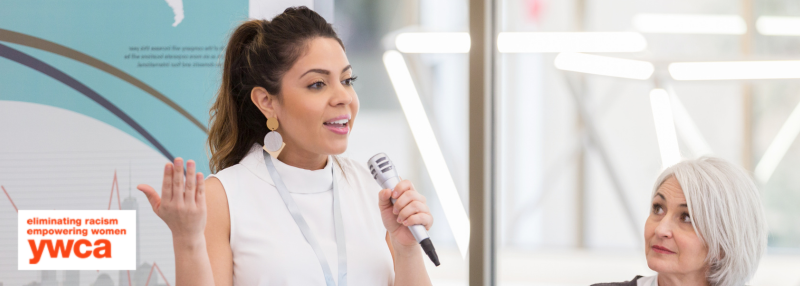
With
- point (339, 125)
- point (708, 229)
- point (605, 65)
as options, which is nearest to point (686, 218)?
point (708, 229)

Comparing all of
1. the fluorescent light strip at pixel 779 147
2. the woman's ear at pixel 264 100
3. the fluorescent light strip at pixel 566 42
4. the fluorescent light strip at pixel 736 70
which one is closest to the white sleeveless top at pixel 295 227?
the woman's ear at pixel 264 100

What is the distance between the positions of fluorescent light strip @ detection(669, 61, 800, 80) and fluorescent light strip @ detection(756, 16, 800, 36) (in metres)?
0.29

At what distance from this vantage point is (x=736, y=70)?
3.58 meters

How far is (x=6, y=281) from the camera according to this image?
7.05 ft

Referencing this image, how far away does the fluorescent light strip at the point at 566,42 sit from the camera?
11.4 ft

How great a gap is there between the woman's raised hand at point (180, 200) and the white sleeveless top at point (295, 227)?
246 mm

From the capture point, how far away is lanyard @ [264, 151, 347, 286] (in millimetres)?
1342

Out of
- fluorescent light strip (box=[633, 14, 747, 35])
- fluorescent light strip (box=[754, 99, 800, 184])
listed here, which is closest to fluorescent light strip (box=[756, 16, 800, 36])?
fluorescent light strip (box=[633, 14, 747, 35])

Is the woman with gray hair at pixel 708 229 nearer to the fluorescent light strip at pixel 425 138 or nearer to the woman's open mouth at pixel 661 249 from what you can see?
the woman's open mouth at pixel 661 249

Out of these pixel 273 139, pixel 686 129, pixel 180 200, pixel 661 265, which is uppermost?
pixel 686 129

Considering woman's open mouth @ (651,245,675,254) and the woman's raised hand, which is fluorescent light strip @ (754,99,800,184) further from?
the woman's raised hand

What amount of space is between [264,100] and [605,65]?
2.76 m

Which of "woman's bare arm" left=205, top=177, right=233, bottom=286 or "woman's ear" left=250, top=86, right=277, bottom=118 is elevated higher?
"woman's ear" left=250, top=86, right=277, bottom=118

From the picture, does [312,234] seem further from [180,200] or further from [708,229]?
[708,229]
